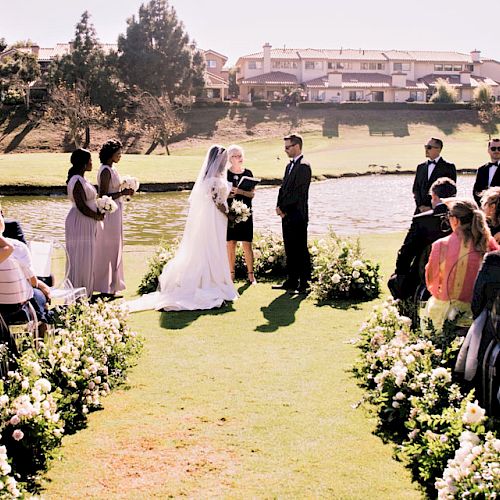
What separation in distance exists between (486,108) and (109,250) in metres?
81.5

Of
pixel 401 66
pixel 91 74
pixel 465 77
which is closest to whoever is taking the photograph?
pixel 91 74

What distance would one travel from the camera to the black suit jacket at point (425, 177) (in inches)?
482

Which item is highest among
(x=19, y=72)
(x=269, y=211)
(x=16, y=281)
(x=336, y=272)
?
(x=19, y=72)

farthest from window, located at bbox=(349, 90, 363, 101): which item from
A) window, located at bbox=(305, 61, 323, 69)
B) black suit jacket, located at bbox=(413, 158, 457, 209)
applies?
black suit jacket, located at bbox=(413, 158, 457, 209)

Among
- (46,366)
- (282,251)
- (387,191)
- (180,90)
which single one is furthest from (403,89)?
(46,366)

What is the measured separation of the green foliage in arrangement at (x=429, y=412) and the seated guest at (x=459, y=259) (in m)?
0.36

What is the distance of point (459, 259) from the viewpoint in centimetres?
671

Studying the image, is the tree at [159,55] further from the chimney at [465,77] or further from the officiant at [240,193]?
the officiant at [240,193]

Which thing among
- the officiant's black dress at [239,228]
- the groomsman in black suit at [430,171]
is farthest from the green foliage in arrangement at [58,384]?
the groomsman in black suit at [430,171]

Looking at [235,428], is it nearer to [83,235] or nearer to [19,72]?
[83,235]

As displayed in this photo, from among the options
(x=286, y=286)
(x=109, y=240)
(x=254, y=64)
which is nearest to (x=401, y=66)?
(x=254, y=64)

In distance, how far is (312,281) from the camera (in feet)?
40.9

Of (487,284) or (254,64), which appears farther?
(254,64)

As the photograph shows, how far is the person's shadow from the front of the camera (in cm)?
975
